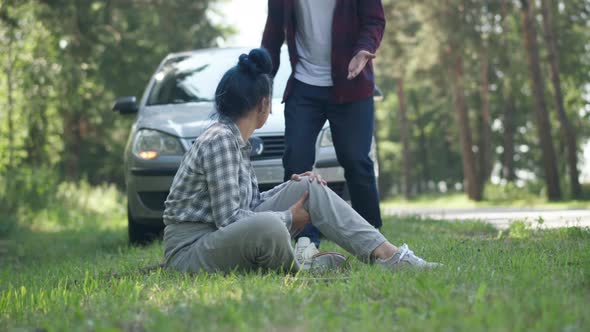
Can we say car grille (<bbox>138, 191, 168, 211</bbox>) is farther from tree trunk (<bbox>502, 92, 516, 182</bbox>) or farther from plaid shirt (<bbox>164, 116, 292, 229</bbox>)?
tree trunk (<bbox>502, 92, 516, 182</bbox>)

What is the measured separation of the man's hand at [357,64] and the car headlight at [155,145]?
2279 mm

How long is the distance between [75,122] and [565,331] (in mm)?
27879

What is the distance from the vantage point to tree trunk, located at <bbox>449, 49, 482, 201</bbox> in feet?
90.7

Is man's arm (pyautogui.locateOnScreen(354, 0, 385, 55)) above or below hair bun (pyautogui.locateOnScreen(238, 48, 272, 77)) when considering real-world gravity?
above

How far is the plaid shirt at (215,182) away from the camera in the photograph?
4047mm

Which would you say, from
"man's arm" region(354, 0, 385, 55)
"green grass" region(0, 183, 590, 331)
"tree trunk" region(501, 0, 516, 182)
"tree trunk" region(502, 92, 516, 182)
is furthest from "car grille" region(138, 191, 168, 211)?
"tree trunk" region(502, 92, 516, 182)

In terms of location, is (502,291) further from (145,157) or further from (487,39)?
(487,39)

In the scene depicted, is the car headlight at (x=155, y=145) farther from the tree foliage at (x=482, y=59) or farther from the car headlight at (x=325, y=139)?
the tree foliage at (x=482, y=59)

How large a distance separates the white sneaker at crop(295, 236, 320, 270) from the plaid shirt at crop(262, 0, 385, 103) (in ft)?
3.47

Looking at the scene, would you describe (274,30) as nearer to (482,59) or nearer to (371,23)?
(371,23)

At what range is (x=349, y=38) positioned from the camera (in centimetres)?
540

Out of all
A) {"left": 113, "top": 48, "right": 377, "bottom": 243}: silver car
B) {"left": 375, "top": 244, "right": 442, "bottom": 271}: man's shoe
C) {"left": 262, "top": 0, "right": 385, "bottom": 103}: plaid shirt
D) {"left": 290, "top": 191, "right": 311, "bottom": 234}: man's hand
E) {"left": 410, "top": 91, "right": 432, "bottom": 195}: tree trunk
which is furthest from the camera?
{"left": 410, "top": 91, "right": 432, "bottom": 195}: tree trunk

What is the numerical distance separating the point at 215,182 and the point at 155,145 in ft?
10.3

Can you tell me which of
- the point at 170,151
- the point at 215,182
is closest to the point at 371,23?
the point at 215,182
